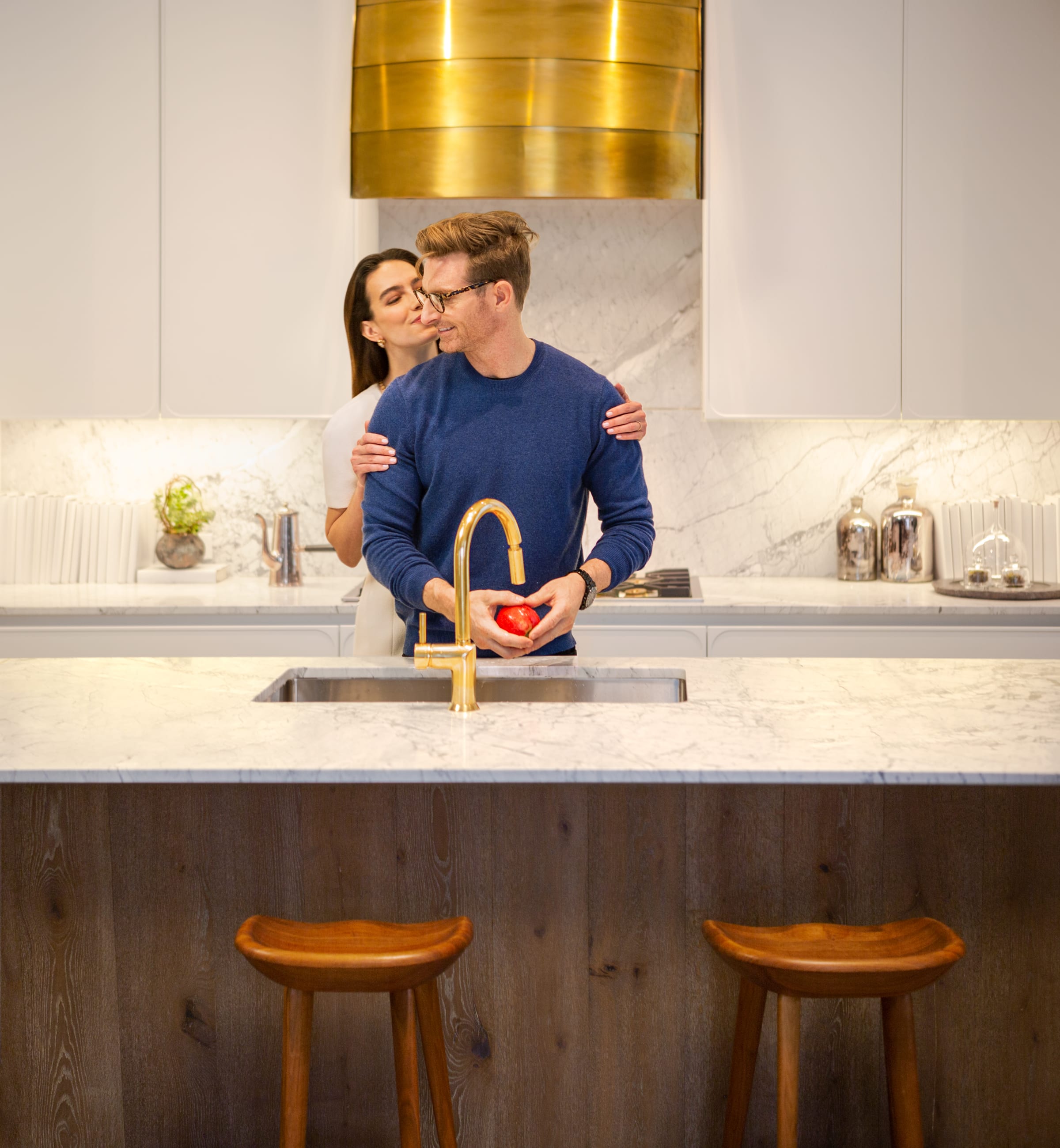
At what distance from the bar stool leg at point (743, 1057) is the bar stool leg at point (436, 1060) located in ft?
1.29

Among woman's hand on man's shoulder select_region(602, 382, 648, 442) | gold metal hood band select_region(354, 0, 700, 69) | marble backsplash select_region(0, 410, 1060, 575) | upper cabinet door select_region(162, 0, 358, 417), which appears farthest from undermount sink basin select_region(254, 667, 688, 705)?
gold metal hood band select_region(354, 0, 700, 69)

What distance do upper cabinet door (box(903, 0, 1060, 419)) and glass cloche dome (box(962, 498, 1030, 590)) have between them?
1.22ft

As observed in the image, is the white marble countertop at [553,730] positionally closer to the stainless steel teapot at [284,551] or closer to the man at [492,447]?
the man at [492,447]

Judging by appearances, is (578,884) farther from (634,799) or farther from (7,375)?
(7,375)

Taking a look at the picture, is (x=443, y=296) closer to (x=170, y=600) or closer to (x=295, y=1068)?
(x=295, y=1068)

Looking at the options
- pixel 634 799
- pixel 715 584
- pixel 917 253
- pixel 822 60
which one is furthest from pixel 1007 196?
pixel 634 799

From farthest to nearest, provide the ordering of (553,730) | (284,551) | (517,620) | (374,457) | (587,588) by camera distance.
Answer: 1. (284,551)
2. (374,457)
3. (587,588)
4. (517,620)
5. (553,730)

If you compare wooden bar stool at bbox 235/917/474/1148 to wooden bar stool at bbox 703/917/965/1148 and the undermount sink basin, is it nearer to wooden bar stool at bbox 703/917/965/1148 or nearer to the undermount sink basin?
wooden bar stool at bbox 703/917/965/1148

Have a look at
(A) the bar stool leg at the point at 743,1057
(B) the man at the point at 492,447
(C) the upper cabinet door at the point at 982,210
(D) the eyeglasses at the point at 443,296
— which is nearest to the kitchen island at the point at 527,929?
(A) the bar stool leg at the point at 743,1057

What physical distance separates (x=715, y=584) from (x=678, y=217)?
1241 millimetres

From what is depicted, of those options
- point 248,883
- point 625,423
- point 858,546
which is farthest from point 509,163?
point 248,883

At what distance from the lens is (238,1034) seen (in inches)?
70.1

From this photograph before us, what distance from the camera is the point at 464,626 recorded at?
5.79 feet

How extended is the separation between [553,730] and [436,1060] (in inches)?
18.5
